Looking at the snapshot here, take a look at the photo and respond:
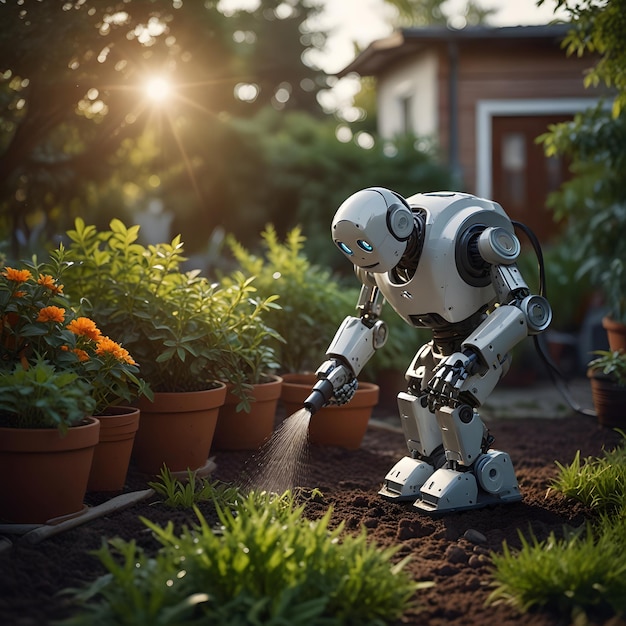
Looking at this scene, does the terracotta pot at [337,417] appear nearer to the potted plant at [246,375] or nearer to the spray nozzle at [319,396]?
the potted plant at [246,375]

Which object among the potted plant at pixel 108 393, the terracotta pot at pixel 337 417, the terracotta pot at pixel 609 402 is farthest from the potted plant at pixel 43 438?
the terracotta pot at pixel 609 402

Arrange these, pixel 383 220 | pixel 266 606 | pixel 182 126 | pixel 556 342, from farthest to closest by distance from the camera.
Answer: pixel 182 126 < pixel 556 342 < pixel 383 220 < pixel 266 606

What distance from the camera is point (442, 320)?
12.1ft

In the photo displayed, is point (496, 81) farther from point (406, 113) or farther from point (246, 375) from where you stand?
point (246, 375)

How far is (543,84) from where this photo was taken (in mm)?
10594

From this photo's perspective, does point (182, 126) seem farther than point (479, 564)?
Yes

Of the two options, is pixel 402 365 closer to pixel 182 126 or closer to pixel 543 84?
pixel 182 126

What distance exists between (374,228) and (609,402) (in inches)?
112

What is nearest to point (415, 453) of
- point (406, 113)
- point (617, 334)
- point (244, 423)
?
point (244, 423)

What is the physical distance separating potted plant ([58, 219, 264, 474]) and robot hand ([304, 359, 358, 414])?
0.64 m

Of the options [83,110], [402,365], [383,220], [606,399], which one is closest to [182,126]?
[83,110]

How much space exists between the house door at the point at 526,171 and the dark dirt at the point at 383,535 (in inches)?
248

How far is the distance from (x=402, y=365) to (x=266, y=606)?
4.29m

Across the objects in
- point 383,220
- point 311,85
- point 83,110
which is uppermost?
point 311,85
